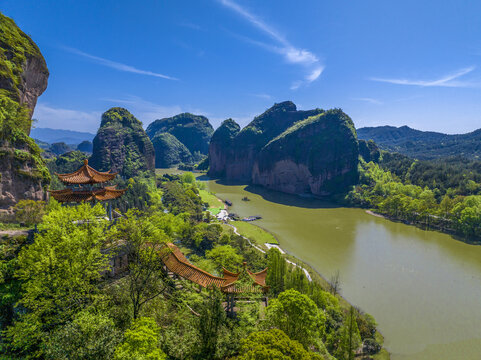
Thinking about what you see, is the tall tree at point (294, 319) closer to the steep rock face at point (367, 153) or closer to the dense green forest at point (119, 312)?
the dense green forest at point (119, 312)

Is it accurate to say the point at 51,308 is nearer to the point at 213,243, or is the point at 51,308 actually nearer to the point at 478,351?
the point at 213,243

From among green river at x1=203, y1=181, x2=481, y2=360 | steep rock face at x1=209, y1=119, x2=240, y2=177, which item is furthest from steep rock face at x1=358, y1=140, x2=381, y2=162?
steep rock face at x1=209, y1=119, x2=240, y2=177

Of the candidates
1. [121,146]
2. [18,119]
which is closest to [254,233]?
[18,119]

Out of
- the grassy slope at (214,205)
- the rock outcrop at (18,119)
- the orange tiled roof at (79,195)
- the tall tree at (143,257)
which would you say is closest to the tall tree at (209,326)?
the tall tree at (143,257)

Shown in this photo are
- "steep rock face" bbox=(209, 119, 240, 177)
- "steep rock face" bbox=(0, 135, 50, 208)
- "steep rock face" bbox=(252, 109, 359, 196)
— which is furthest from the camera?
"steep rock face" bbox=(209, 119, 240, 177)

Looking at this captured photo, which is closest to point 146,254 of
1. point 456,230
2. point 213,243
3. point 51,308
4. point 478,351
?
point 51,308

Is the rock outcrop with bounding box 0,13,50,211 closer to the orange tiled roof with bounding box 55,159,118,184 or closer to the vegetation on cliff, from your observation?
the orange tiled roof with bounding box 55,159,118,184
